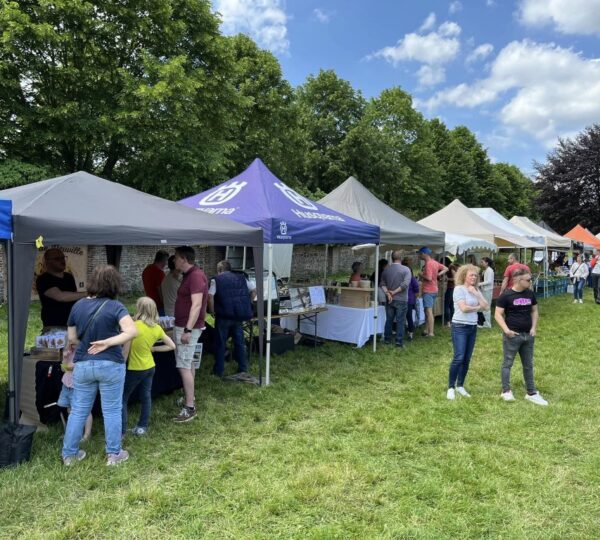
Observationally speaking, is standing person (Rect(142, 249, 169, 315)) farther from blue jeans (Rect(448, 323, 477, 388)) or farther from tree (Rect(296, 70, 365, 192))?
tree (Rect(296, 70, 365, 192))

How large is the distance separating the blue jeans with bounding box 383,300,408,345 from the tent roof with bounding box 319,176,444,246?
1.08 m

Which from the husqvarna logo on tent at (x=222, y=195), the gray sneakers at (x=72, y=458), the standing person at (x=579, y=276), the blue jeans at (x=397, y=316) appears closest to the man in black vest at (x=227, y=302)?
the husqvarna logo on tent at (x=222, y=195)

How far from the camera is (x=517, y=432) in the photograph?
4.56 m

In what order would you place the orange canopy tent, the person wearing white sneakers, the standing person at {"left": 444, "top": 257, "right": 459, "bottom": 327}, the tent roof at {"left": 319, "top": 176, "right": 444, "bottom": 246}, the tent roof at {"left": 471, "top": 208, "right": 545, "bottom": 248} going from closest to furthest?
1. the person wearing white sneakers
2. the tent roof at {"left": 319, "top": 176, "right": 444, "bottom": 246}
3. the standing person at {"left": 444, "top": 257, "right": 459, "bottom": 327}
4. the tent roof at {"left": 471, "top": 208, "right": 545, "bottom": 248}
5. the orange canopy tent

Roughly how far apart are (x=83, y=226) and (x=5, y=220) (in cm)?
59

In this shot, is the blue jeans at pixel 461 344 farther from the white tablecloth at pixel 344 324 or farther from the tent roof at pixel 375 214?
the tent roof at pixel 375 214

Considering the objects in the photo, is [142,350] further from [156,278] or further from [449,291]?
[449,291]

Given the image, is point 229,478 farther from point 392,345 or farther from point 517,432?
point 392,345

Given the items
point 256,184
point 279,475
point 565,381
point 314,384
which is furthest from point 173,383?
point 565,381

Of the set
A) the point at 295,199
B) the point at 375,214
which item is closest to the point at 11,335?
the point at 295,199

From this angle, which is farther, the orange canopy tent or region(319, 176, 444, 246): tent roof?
the orange canopy tent

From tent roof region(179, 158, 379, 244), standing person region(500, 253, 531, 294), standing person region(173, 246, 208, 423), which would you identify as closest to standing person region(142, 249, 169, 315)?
tent roof region(179, 158, 379, 244)

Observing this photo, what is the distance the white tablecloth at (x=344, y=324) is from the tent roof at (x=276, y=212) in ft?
4.31

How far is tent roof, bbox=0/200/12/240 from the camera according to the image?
3398 millimetres
